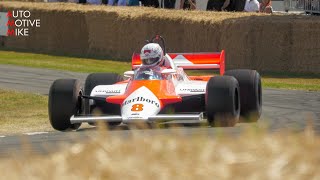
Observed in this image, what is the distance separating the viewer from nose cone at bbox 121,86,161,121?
1600 centimetres

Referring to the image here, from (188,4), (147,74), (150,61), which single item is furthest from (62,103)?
(188,4)

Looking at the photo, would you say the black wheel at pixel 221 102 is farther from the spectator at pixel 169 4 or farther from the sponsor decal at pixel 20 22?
the sponsor decal at pixel 20 22

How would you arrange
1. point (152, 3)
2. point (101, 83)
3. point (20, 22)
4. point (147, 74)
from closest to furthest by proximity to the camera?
point (147, 74), point (101, 83), point (152, 3), point (20, 22)

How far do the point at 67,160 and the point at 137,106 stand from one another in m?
6.20

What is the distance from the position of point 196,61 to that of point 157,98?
108 inches

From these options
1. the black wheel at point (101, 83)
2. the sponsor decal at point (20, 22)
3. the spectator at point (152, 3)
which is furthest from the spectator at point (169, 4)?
the black wheel at point (101, 83)

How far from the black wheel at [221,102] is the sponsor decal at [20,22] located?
2254 cm

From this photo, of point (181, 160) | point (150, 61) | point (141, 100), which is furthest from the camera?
point (150, 61)

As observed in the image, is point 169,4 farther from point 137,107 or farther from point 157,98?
point 137,107

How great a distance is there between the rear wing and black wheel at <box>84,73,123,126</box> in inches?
31.1

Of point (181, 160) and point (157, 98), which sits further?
point (157, 98)

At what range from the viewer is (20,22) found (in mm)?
39438

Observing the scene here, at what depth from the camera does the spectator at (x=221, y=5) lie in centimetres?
3291

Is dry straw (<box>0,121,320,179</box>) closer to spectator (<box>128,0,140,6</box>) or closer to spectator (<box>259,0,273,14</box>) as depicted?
spectator (<box>259,0,273,14</box>)
